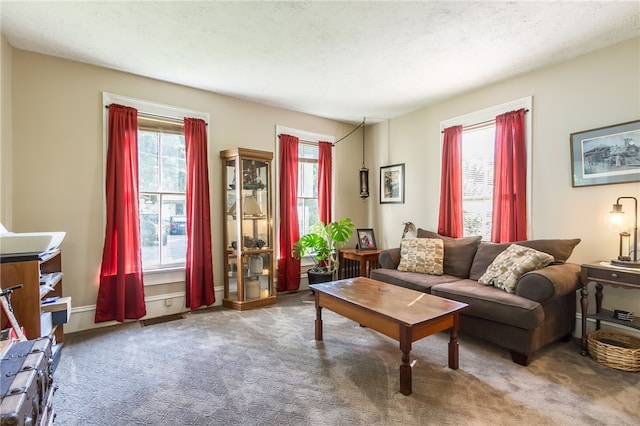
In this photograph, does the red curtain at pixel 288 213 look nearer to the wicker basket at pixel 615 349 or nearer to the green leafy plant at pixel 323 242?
the green leafy plant at pixel 323 242

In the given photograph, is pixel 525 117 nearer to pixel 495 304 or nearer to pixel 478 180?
pixel 478 180

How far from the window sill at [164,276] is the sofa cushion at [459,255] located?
10.2ft

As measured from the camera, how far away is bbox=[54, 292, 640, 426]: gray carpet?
5.84ft

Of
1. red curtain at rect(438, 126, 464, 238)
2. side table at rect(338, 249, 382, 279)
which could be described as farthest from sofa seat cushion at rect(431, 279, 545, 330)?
side table at rect(338, 249, 382, 279)

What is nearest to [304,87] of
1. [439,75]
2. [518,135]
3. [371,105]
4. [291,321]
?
[371,105]

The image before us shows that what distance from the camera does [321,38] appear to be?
2.58 m

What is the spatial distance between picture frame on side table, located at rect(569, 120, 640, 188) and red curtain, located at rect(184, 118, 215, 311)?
3920mm

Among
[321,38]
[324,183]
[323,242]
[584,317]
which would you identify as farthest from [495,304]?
[324,183]

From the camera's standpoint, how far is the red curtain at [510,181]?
3.27m

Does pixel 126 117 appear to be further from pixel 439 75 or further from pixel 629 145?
pixel 629 145

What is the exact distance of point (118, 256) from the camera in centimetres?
310

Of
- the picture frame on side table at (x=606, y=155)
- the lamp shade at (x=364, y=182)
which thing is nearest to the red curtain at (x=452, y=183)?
the picture frame on side table at (x=606, y=155)

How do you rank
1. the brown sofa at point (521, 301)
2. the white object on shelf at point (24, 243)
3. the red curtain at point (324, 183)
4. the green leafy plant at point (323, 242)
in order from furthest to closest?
the red curtain at point (324, 183)
the green leafy plant at point (323, 242)
the brown sofa at point (521, 301)
the white object on shelf at point (24, 243)

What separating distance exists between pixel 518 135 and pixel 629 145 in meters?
0.88
